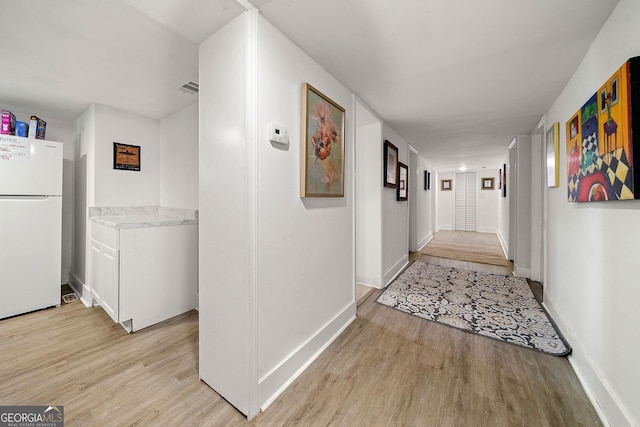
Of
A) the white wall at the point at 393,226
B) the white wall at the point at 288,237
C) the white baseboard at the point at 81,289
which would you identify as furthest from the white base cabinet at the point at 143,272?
the white wall at the point at 393,226

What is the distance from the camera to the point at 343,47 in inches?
63.7

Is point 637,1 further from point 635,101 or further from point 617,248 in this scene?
point 617,248

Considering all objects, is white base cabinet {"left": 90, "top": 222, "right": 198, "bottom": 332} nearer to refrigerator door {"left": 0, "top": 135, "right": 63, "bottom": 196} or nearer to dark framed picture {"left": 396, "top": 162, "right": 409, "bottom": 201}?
refrigerator door {"left": 0, "top": 135, "right": 63, "bottom": 196}

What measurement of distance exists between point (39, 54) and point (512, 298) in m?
4.99

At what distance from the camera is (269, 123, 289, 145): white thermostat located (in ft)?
4.50

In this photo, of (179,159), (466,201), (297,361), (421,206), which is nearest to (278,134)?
(297,361)

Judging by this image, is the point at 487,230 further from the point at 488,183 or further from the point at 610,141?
the point at 610,141

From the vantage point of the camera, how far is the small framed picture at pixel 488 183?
26.1 feet

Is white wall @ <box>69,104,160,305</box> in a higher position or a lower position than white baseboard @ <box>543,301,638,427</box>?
higher

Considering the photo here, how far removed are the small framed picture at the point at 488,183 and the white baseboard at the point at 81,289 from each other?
989cm

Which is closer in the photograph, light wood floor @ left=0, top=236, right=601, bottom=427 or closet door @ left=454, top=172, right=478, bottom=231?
light wood floor @ left=0, top=236, right=601, bottom=427

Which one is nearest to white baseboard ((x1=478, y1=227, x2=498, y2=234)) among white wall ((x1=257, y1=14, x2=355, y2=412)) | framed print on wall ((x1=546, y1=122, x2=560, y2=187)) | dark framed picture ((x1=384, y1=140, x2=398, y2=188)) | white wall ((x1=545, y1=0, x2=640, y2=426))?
dark framed picture ((x1=384, y1=140, x2=398, y2=188))

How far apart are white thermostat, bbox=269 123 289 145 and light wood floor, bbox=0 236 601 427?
1.53 m

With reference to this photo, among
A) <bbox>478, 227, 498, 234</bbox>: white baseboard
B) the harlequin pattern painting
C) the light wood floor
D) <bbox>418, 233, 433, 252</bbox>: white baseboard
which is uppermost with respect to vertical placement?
the harlequin pattern painting
